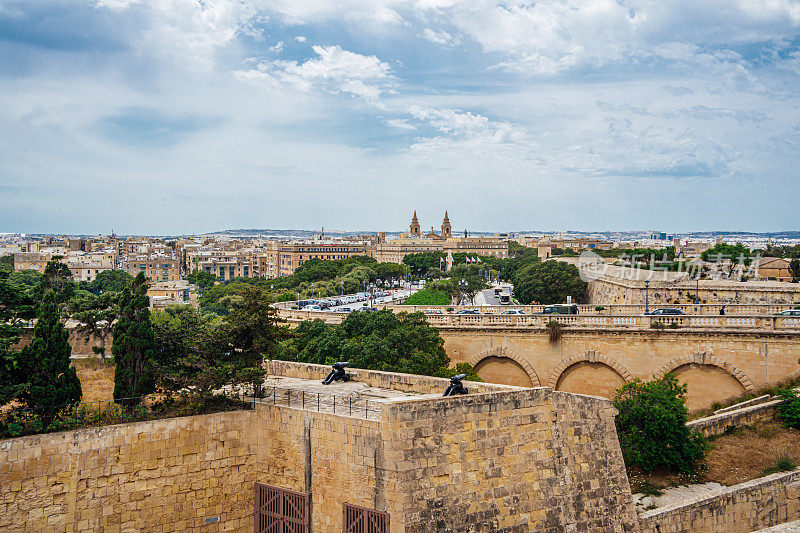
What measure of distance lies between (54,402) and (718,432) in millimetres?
18911

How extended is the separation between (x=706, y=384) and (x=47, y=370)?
23.3 metres

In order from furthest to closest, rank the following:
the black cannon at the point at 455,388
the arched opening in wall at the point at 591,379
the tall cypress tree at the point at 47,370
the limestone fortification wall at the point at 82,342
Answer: the limestone fortification wall at the point at 82,342 → the arched opening in wall at the point at 591,379 → the tall cypress tree at the point at 47,370 → the black cannon at the point at 455,388

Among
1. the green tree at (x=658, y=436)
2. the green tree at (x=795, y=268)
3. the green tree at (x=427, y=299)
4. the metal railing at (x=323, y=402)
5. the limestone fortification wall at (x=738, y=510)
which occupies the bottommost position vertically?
the limestone fortification wall at (x=738, y=510)

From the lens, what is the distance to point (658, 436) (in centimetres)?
1819

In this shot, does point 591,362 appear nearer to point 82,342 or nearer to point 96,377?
point 96,377

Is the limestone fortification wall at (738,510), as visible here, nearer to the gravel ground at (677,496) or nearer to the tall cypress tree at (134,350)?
the gravel ground at (677,496)

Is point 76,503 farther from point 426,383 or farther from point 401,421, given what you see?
point 426,383

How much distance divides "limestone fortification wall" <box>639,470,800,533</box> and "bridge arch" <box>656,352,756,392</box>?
25.3ft

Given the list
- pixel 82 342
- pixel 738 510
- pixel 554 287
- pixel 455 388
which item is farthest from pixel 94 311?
pixel 554 287

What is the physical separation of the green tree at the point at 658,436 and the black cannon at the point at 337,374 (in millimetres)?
8439

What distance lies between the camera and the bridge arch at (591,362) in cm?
2681

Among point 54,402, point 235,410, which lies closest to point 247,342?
point 235,410

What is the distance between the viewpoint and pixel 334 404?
14617 millimetres

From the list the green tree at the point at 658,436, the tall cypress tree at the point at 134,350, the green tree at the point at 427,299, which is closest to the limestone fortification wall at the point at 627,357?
the green tree at the point at 658,436
